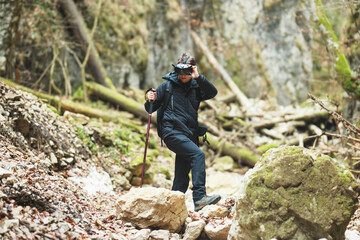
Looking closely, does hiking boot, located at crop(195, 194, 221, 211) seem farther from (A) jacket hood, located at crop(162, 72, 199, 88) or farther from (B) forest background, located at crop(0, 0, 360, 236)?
(A) jacket hood, located at crop(162, 72, 199, 88)

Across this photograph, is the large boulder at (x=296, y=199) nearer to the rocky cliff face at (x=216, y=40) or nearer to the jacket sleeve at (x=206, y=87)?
the jacket sleeve at (x=206, y=87)

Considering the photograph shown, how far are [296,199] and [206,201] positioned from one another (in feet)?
4.42

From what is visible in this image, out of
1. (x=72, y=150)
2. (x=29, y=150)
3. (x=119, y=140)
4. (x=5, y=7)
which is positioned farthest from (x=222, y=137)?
(x=5, y=7)

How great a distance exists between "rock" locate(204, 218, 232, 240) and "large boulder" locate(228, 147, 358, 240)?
21 cm

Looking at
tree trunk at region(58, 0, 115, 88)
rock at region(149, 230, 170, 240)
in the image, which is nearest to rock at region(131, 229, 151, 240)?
rock at region(149, 230, 170, 240)

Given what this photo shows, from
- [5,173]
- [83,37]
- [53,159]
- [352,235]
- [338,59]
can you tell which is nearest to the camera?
[5,173]

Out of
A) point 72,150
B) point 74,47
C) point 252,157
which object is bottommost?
point 252,157

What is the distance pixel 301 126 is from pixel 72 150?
863 centimetres

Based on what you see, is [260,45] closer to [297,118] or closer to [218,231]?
[297,118]

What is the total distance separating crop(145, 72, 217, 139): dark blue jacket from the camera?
4.28 m

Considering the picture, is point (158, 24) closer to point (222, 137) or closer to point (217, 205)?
point (222, 137)

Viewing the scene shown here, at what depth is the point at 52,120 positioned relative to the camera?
5789 mm

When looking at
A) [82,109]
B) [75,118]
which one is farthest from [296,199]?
[82,109]

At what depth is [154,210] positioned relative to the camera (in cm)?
363
